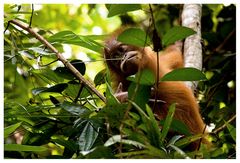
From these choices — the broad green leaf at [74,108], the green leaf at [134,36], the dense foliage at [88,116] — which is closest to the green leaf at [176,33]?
the dense foliage at [88,116]

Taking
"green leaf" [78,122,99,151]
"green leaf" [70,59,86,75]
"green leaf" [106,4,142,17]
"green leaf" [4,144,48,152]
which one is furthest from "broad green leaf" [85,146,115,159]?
"green leaf" [70,59,86,75]

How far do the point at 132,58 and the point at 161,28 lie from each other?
178cm

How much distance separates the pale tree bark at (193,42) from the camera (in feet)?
16.5

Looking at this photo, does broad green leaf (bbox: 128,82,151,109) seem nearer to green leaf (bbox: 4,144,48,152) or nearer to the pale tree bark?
green leaf (bbox: 4,144,48,152)

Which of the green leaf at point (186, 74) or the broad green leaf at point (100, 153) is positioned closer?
the broad green leaf at point (100, 153)

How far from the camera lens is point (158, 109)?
464cm

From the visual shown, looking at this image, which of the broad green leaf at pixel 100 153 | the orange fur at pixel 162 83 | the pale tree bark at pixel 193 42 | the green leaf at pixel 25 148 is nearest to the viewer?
the broad green leaf at pixel 100 153

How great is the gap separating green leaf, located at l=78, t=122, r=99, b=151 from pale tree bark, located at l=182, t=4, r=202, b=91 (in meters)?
2.05

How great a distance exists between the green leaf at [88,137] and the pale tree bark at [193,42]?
2.05 meters

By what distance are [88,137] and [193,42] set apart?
2434mm

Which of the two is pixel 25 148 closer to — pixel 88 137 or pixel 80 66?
pixel 88 137

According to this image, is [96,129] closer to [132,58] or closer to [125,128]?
[125,128]

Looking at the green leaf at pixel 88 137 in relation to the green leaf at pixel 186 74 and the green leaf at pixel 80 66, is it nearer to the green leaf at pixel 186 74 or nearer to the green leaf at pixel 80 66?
the green leaf at pixel 186 74

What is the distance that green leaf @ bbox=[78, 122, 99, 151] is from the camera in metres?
3.00
